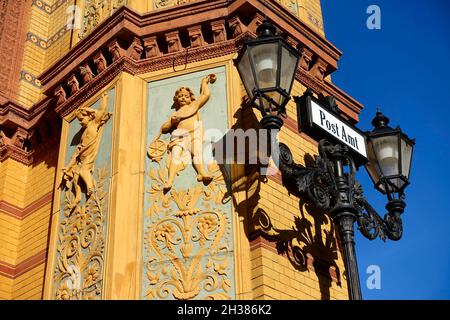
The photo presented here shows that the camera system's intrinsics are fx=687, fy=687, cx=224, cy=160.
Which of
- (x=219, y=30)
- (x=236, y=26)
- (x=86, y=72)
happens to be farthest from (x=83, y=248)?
(x=236, y=26)

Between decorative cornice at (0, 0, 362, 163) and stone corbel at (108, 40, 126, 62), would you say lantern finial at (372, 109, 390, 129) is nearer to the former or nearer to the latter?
decorative cornice at (0, 0, 362, 163)

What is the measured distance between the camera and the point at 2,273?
11.7 metres

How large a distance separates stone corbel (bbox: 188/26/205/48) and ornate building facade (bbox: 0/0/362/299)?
0.07ft

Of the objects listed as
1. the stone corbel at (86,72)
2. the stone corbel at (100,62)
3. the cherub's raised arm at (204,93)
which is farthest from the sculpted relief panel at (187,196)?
the stone corbel at (86,72)

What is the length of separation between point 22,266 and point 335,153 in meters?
6.39

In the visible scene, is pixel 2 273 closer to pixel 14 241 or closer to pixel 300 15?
pixel 14 241

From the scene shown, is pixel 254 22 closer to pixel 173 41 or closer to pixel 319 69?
pixel 173 41

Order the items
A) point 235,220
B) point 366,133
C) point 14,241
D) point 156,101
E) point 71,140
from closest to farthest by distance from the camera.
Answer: point 366,133 < point 235,220 < point 156,101 < point 71,140 < point 14,241

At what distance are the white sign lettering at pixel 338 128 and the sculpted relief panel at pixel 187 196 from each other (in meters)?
1.95

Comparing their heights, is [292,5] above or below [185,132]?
above

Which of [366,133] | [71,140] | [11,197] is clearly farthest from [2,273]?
[366,133]

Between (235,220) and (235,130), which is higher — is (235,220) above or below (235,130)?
below

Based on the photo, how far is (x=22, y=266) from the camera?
11.7 m
